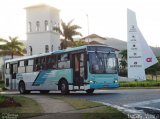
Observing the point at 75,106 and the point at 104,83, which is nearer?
the point at 75,106

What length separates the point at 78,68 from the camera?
2388 centimetres

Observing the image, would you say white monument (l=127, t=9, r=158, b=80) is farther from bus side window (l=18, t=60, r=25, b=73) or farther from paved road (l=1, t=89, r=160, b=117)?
paved road (l=1, t=89, r=160, b=117)

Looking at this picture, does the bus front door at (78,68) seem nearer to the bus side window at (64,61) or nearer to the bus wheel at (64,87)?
the bus side window at (64,61)

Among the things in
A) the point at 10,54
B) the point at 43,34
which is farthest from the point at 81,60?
the point at 10,54

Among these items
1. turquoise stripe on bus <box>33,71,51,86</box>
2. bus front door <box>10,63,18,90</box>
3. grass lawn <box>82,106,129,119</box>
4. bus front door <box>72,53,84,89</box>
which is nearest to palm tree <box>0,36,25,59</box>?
bus front door <box>10,63,18,90</box>

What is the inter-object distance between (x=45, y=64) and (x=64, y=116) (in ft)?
48.6

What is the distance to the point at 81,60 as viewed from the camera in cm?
2370

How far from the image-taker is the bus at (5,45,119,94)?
2334cm

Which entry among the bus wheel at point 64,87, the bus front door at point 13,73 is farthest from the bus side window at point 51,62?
the bus front door at point 13,73

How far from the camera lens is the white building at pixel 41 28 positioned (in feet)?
196

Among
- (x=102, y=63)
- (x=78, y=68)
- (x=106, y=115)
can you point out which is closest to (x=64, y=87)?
(x=78, y=68)

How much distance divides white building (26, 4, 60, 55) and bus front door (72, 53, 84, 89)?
35400 millimetres

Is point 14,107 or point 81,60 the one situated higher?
point 81,60

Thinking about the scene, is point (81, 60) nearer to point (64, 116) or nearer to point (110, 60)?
point (110, 60)
